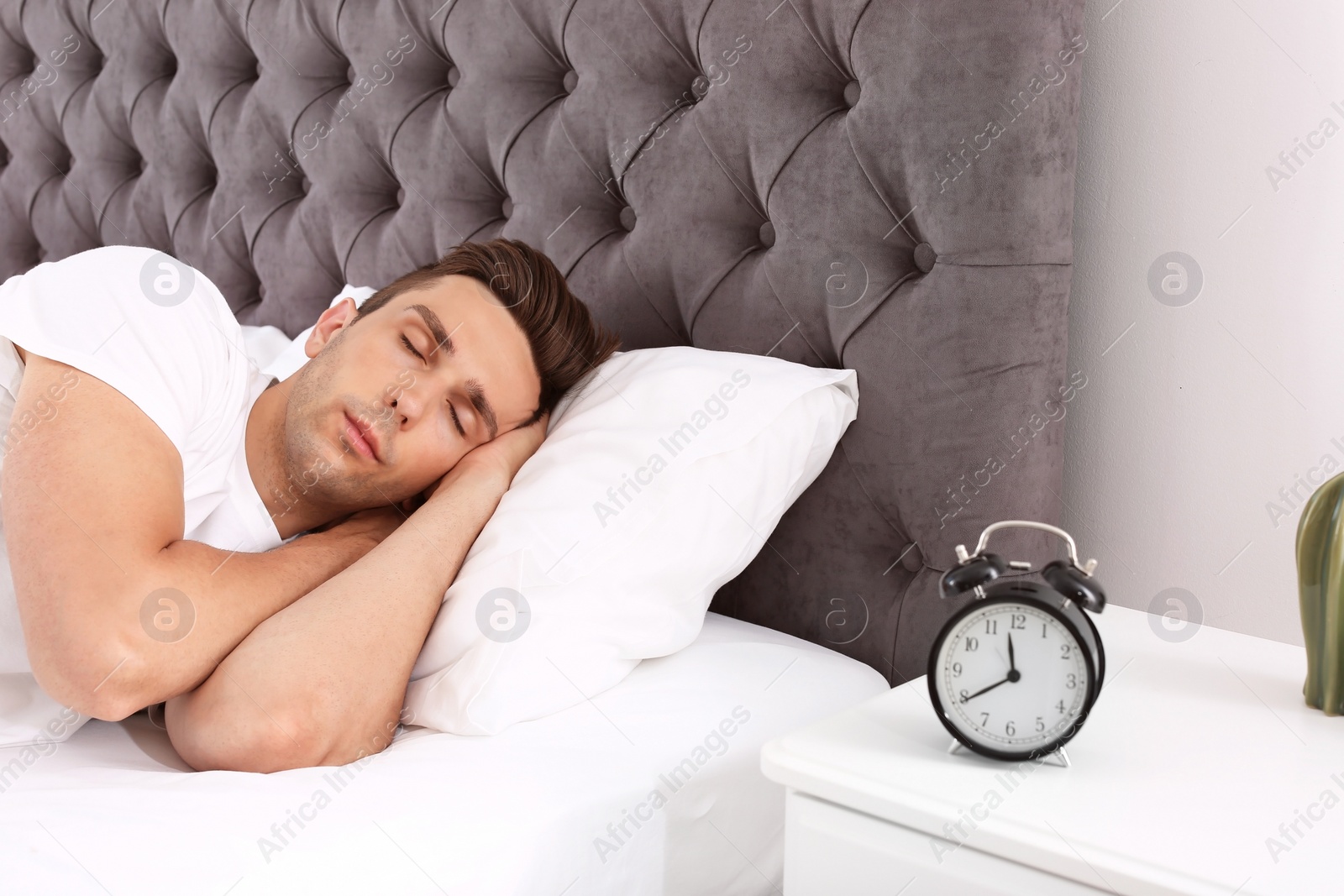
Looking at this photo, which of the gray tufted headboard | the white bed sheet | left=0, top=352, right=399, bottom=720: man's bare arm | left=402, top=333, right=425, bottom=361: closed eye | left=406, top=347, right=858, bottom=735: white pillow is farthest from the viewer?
left=402, top=333, right=425, bottom=361: closed eye

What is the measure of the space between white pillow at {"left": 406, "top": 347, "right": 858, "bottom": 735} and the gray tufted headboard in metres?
0.11

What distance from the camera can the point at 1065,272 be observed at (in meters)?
1.05

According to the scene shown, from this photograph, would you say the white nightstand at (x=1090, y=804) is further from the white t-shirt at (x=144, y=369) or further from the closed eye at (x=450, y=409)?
the white t-shirt at (x=144, y=369)

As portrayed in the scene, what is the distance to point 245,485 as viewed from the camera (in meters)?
1.15

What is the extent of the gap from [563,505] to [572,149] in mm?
602

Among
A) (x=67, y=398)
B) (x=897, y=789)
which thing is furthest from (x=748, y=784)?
(x=67, y=398)

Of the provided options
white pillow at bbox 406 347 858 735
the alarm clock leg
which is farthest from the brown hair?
Answer: the alarm clock leg

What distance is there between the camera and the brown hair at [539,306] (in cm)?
122

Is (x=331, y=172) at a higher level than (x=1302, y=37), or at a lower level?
lower

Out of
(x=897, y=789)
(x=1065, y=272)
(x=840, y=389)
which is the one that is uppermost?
(x=1065, y=272)

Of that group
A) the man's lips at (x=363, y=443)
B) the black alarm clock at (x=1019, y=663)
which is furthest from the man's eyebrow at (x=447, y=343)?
the black alarm clock at (x=1019, y=663)

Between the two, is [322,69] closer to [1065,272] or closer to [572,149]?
[572,149]

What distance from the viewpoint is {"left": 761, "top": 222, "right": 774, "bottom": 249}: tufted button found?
120 centimetres

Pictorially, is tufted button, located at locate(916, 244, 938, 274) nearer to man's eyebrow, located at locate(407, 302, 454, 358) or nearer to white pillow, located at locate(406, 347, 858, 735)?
white pillow, located at locate(406, 347, 858, 735)
